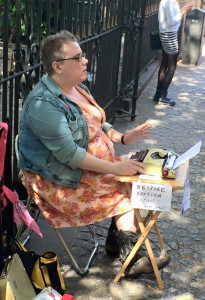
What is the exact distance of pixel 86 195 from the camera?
3391 mm

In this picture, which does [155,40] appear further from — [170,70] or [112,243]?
[112,243]

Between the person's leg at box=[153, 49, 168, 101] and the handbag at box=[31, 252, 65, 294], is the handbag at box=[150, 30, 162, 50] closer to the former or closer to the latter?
the person's leg at box=[153, 49, 168, 101]

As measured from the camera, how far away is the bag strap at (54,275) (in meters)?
3.15

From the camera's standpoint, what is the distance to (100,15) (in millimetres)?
5934

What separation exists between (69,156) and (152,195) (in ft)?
1.81

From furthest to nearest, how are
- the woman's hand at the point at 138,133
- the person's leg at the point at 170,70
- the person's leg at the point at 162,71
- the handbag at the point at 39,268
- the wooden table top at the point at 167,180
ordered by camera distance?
the person's leg at the point at 162,71, the person's leg at the point at 170,70, the woman's hand at the point at 138,133, the wooden table top at the point at 167,180, the handbag at the point at 39,268

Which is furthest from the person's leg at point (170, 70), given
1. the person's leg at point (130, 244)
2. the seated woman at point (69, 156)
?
the person's leg at point (130, 244)

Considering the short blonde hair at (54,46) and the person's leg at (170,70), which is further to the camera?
the person's leg at (170,70)

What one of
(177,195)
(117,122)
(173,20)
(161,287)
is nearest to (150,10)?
(173,20)

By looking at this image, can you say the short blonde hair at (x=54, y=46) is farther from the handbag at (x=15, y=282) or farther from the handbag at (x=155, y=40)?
the handbag at (x=155, y=40)

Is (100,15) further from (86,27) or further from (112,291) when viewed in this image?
(112,291)

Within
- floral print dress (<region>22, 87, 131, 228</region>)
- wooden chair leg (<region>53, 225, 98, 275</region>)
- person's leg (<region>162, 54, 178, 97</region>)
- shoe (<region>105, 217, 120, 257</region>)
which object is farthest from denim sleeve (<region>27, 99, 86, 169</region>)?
person's leg (<region>162, 54, 178, 97</region>)

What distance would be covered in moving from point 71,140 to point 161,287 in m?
1.17

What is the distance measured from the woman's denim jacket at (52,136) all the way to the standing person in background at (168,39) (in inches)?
204
